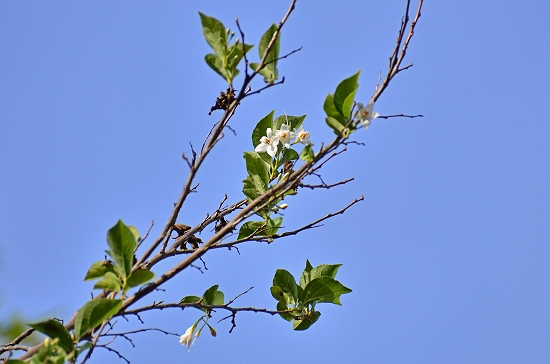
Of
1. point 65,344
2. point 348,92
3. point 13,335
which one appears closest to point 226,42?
point 348,92

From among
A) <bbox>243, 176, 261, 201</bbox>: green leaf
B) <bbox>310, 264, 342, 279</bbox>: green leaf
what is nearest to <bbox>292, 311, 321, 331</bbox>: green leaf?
<bbox>310, 264, 342, 279</bbox>: green leaf

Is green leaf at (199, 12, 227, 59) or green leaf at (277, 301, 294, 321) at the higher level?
green leaf at (199, 12, 227, 59)

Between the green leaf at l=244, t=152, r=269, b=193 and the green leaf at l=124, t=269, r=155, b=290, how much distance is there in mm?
586

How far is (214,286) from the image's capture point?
1982 millimetres

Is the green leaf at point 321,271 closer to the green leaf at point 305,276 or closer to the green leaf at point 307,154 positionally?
the green leaf at point 305,276

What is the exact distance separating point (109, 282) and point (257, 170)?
666 mm

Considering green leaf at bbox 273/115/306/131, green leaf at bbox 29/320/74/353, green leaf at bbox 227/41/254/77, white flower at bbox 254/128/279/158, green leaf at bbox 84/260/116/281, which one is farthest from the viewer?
green leaf at bbox 273/115/306/131

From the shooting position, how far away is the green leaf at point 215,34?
180 cm

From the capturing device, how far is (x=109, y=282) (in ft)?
5.33

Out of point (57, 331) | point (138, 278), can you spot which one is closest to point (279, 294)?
point (138, 278)

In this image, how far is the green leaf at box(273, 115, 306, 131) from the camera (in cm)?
220

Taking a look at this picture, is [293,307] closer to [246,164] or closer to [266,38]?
[246,164]

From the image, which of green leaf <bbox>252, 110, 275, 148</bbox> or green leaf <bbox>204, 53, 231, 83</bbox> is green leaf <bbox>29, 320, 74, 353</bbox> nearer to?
green leaf <bbox>204, 53, 231, 83</bbox>

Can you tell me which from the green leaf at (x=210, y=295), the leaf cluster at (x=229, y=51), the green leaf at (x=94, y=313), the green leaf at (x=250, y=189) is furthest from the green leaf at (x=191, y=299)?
the leaf cluster at (x=229, y=51)
